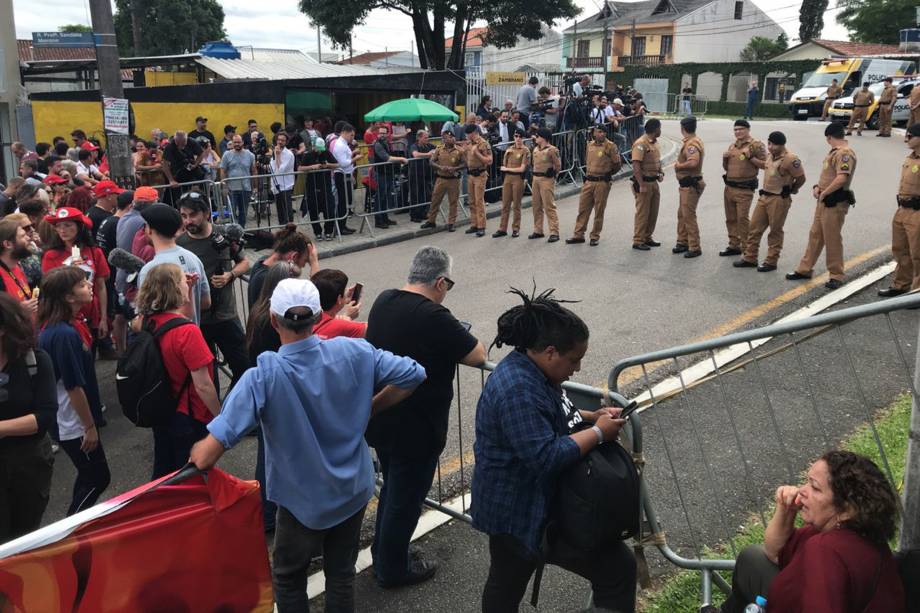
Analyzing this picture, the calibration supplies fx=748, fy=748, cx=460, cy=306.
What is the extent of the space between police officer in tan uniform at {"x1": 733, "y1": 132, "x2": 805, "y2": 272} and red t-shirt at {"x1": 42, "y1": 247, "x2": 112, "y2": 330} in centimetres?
760

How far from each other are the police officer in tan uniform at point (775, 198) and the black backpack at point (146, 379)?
25.6 feet

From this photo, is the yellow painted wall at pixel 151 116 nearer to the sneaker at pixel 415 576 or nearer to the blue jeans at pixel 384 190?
the blue jeans at pixel 384 190

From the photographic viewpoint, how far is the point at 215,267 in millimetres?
5883

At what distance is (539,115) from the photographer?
58.9 feet

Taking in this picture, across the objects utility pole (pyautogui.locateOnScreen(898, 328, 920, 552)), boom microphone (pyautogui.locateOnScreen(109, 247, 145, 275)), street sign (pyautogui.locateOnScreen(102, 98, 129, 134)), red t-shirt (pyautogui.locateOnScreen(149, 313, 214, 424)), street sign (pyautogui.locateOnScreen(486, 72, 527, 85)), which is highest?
street sign (pyautogui.locateOnScreen(486, 72, 527, 85))

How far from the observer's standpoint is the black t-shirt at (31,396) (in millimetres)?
3508

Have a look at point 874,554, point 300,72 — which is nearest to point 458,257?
point 874,554

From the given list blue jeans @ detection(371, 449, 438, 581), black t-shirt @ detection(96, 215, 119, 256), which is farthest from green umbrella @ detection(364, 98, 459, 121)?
blue jeans @ detection(371, 449, 438, 581)

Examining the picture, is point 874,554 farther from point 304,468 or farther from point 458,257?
point 458,257

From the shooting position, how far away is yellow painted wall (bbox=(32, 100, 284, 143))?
674 inches

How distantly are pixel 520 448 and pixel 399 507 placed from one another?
130 centimetres

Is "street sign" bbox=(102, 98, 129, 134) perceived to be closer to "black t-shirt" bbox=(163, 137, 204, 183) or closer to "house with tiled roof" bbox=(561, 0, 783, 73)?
"black t-shirt" bbox=(163, 137, 204, 183)

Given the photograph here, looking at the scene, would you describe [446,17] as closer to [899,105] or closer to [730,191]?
[899,105]

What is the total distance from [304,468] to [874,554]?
6.90 feet
